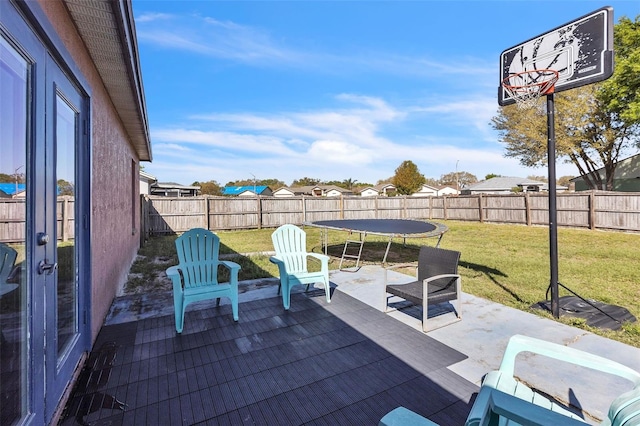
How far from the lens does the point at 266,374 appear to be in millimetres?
2430

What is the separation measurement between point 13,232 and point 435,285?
12.2 feet

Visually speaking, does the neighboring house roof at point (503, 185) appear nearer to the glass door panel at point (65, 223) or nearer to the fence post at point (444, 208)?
the fence post at point (444, 208)

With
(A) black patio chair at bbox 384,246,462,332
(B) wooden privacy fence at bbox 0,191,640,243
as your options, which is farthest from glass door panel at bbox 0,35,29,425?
(B) wooden privacy fence at bbox 0,191,640,243

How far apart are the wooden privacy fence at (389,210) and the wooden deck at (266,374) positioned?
9.16 meters

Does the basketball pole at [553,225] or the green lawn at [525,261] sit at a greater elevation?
the basketball pole at [553,225]

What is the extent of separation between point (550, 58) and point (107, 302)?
6316 mm

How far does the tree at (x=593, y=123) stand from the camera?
46.7 ft

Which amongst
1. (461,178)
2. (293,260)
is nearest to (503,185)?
(461,178)

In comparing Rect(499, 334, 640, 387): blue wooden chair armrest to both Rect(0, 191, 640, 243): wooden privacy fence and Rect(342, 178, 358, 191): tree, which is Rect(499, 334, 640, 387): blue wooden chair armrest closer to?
Rect(0, 191, 640, 243): wooden privacy fence

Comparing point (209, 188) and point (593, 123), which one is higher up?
point (593, 123)

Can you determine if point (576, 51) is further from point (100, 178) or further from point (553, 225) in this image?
point (100, 178)

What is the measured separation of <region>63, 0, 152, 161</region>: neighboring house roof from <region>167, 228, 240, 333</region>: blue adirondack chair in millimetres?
1941

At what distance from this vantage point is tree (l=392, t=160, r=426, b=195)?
134ft

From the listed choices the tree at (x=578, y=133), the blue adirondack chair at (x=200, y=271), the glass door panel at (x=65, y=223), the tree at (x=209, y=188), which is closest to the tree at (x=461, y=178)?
the tree at (x=578, y=133)
